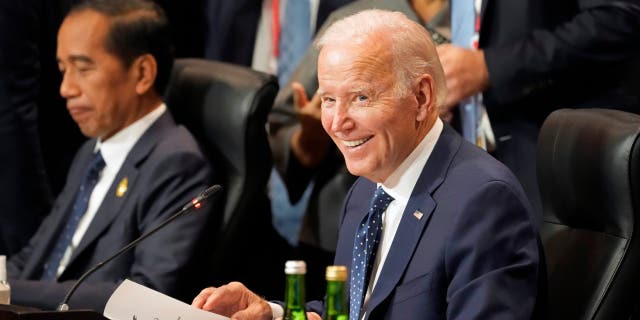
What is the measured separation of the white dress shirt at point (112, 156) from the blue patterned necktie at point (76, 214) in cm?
1

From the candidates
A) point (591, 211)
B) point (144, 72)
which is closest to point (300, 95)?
point (144, 72)

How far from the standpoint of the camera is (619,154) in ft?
8.06

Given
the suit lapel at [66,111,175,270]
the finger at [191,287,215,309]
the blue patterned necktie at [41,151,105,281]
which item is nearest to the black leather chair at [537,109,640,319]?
the finger at [191,287,215,309]

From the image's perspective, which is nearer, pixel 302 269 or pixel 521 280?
pixel 302 269

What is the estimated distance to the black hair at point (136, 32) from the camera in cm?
383

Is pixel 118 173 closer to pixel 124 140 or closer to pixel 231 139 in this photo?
pixel 124 140

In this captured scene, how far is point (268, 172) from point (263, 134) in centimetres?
12

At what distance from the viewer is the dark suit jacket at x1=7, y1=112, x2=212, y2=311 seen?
3.39m

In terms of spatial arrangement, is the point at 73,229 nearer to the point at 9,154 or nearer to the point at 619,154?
the point at 9,154

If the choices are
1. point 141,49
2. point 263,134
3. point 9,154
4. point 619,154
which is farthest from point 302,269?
point 9,154

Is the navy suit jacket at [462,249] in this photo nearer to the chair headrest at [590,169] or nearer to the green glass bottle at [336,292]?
the chair headrest at [590,169]

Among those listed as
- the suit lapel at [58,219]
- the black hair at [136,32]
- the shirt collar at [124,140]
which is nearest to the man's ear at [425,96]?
the shirt collar at [124,140]

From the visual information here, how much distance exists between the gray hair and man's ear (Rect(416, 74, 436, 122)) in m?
0.01

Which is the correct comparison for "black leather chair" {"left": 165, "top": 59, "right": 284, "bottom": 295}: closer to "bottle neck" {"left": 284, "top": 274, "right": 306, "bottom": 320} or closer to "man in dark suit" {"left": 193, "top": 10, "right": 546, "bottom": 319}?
"man in dark suit" {"left": 193, "top": 10, "right": 546, "bottom": 319}
